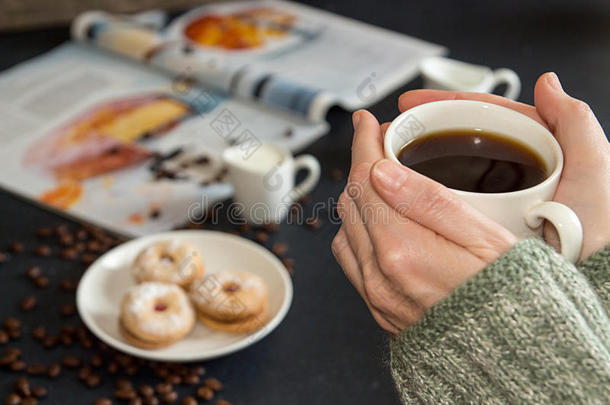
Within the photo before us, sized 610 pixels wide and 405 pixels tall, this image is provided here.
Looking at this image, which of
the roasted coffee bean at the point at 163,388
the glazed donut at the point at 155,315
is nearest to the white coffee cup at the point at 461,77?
the glazed donut at the point at 155,315

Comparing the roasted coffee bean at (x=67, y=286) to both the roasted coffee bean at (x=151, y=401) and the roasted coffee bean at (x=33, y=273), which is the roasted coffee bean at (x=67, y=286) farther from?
the roasted coffee bean at (x=151, y=401)

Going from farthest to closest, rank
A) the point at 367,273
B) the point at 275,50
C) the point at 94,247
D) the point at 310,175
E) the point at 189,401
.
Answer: the point at 275,50, the point at 310,175, the point at 94,247, the point at 189,401, the point at 367,273

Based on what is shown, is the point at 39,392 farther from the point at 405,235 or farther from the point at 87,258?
the point at 405,235

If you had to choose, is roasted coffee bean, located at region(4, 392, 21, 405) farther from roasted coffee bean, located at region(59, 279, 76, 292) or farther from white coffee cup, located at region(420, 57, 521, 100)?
white coffee cup, located at region(420, 57, 521, 100)

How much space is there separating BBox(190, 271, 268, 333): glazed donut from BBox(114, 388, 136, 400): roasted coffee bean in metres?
0.14

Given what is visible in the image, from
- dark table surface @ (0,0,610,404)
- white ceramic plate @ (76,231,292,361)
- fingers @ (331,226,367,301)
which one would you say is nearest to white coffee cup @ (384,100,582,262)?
fingers @ (331,226,367,301)

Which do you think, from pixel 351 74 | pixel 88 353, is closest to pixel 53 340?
pixel 88 353

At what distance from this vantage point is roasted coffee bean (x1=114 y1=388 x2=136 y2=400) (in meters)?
0.90

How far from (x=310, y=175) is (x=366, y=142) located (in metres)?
0.64

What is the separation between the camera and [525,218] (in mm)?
573

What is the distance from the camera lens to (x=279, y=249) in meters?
1.13

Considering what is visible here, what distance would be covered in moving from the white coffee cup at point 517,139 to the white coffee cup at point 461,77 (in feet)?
2.52

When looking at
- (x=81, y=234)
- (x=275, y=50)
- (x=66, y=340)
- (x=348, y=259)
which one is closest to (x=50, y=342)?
(x=66, y=340)

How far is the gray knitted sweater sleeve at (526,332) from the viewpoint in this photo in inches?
21.1
